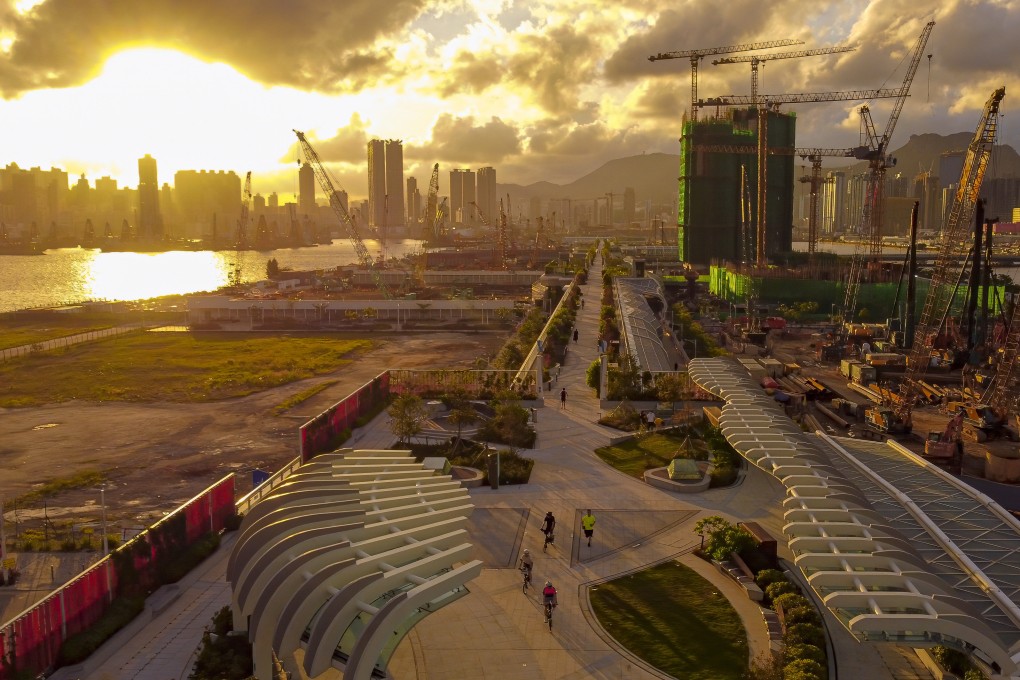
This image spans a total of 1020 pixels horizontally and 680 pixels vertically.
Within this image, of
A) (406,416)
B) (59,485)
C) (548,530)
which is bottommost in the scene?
(59,485)

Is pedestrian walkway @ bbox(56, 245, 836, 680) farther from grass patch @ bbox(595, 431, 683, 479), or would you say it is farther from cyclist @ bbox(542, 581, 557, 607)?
grass patch @ bbox(595, 431, 683, 479)

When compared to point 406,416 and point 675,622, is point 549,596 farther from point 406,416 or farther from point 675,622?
point 406,416

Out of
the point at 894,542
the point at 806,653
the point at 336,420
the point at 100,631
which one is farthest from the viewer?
the point at 336,420

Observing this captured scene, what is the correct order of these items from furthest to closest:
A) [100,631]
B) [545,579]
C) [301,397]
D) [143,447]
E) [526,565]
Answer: [301,397]
[143,447]
[545,579]
[526,565]
[100,631]

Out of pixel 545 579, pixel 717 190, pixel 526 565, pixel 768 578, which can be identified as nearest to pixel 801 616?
pixel 768 578

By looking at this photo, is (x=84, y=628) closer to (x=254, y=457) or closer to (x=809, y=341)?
(x=254, y=457)

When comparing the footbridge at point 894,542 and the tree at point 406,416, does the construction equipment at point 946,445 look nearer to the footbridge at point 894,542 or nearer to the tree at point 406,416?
the footbridge at point 894,542

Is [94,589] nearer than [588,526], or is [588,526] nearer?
[94,589]
